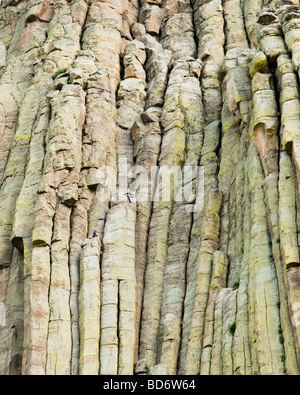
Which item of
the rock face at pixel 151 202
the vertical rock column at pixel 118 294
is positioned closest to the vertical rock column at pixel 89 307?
the rock face at pixel 151 202

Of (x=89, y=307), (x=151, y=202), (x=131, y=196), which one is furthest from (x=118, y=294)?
(x=151, y=202)

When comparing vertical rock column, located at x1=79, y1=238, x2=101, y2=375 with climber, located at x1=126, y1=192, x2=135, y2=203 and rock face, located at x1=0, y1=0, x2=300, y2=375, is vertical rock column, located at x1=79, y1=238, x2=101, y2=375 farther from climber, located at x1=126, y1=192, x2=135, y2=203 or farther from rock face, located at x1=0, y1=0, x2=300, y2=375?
climber, located at x1=126, y1=192, x2=135, y2=203

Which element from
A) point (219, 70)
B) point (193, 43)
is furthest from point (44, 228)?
point (193, 43)

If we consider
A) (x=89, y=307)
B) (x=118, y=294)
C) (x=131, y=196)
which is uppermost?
(x=131, y=196)

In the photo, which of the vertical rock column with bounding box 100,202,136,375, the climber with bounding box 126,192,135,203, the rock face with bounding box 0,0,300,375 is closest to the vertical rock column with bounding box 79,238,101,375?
the rock face with bounding box 0,0,300,375

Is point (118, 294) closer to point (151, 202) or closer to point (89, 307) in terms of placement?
point (89, 307)

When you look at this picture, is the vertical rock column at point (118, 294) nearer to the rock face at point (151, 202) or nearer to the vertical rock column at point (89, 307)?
the rock face at point (151, 202)

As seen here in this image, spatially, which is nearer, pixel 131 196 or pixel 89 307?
pixel 89 307

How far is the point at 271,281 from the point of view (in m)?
51.2

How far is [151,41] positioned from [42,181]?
25.8m

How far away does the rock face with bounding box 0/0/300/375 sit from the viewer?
5328 centimetres

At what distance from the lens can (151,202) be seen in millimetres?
65688
